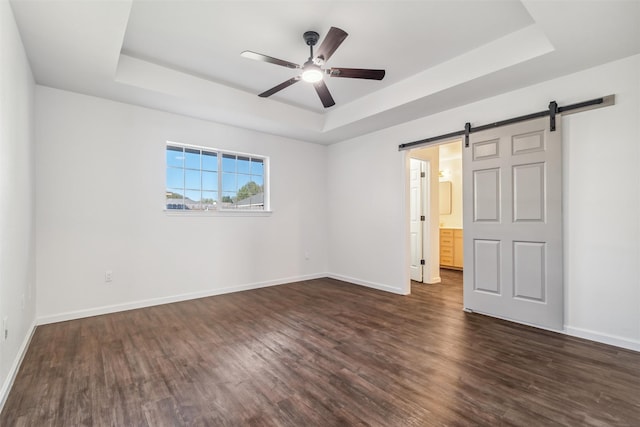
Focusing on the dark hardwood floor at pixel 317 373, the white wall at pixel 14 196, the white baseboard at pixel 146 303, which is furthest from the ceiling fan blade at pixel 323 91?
the white baseboard at pixel 146 303

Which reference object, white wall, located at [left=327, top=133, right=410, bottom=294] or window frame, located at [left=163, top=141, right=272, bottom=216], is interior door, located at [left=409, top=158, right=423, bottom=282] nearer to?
white wall, located at [left=327, top=133, right=410, bottom=294]

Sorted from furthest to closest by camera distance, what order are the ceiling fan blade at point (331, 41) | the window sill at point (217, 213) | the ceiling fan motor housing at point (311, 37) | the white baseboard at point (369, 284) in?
the white baseboard at point (369, 284)
the window sill at point (217, 213)
the ceiling fan motor housing at point (311, 37)
the ceiling fan blade at point (331, 41)

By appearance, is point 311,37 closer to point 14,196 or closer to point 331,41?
point 331,41

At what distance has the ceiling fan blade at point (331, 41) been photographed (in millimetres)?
2154

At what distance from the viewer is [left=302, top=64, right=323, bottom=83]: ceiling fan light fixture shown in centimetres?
252

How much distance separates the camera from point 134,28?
2.62 metres

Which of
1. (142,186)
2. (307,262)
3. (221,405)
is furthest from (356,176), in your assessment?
(221,405)

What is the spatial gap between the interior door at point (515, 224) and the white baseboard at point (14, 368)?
164 inches

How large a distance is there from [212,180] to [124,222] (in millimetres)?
1305

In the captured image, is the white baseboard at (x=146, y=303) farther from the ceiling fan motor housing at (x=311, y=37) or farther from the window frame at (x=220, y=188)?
the ceiling fan motor housing at (x=311, y=37)

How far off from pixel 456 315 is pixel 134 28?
437 centimetres

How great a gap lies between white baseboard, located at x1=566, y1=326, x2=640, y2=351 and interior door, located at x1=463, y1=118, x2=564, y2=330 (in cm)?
11

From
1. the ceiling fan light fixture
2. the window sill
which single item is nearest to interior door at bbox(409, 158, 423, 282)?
the window sill

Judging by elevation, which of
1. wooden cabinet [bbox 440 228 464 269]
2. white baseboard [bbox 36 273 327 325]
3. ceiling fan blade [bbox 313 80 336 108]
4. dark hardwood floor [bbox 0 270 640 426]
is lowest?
dark hardwood floor [bbox 0 270 640 426]
